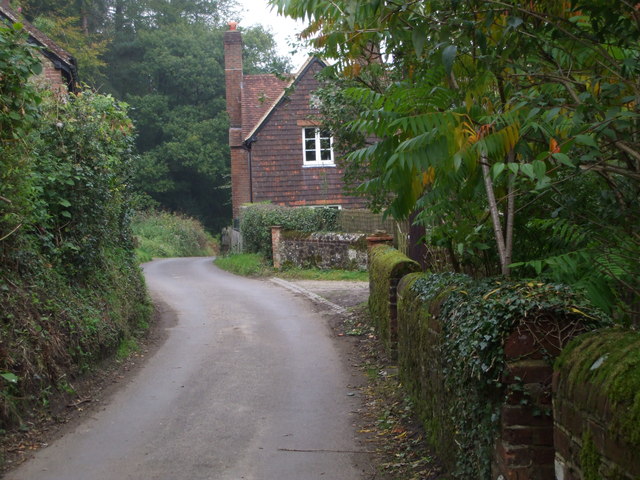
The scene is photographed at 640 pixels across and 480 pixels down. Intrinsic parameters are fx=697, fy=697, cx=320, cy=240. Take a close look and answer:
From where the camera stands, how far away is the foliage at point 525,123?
4000mm

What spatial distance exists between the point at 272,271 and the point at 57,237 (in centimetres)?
1463

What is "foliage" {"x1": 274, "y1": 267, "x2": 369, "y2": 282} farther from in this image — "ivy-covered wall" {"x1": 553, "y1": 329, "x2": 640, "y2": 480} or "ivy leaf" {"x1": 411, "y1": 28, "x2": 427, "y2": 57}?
"ivy-covered wall" {"x1": 553, "y1": 329, "x2": 640, "y2": 480}

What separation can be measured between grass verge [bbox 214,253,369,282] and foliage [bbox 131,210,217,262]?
12144 mm

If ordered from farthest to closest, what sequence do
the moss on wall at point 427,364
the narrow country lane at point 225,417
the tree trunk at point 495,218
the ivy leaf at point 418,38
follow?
the narrow country lane at point 225,417 < the moss on wall at point 427,364 < the tree trunk at point 495,218 < the ivy leaf at point 418,38

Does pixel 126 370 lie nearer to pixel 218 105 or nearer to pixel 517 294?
pixel 517 294

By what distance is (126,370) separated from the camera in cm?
1076

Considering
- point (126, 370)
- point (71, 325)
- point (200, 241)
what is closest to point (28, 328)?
point (71, 325)

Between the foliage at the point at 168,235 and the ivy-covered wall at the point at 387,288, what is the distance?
27.8 metres

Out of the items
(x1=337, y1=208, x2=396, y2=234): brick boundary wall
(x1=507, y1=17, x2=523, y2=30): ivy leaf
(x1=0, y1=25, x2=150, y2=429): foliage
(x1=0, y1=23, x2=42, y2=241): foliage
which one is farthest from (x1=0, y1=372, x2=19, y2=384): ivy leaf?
(x1=337, y1=208, x2=396, y2=234): brick boundary wall

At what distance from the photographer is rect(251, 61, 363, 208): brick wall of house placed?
97.6 feet

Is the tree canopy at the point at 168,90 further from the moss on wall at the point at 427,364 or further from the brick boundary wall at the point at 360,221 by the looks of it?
the moss on wall at the point at 427,364

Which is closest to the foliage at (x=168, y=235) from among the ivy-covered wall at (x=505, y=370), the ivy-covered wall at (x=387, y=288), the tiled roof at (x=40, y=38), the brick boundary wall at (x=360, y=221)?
the brick boundary wall at (x=360, y=221)

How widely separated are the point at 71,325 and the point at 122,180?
5491 millimetres

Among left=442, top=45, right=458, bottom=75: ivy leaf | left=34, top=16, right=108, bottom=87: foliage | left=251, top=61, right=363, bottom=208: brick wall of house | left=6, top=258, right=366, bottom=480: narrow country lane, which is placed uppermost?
left=34, top=16, right=108, bottom=87: foliage
